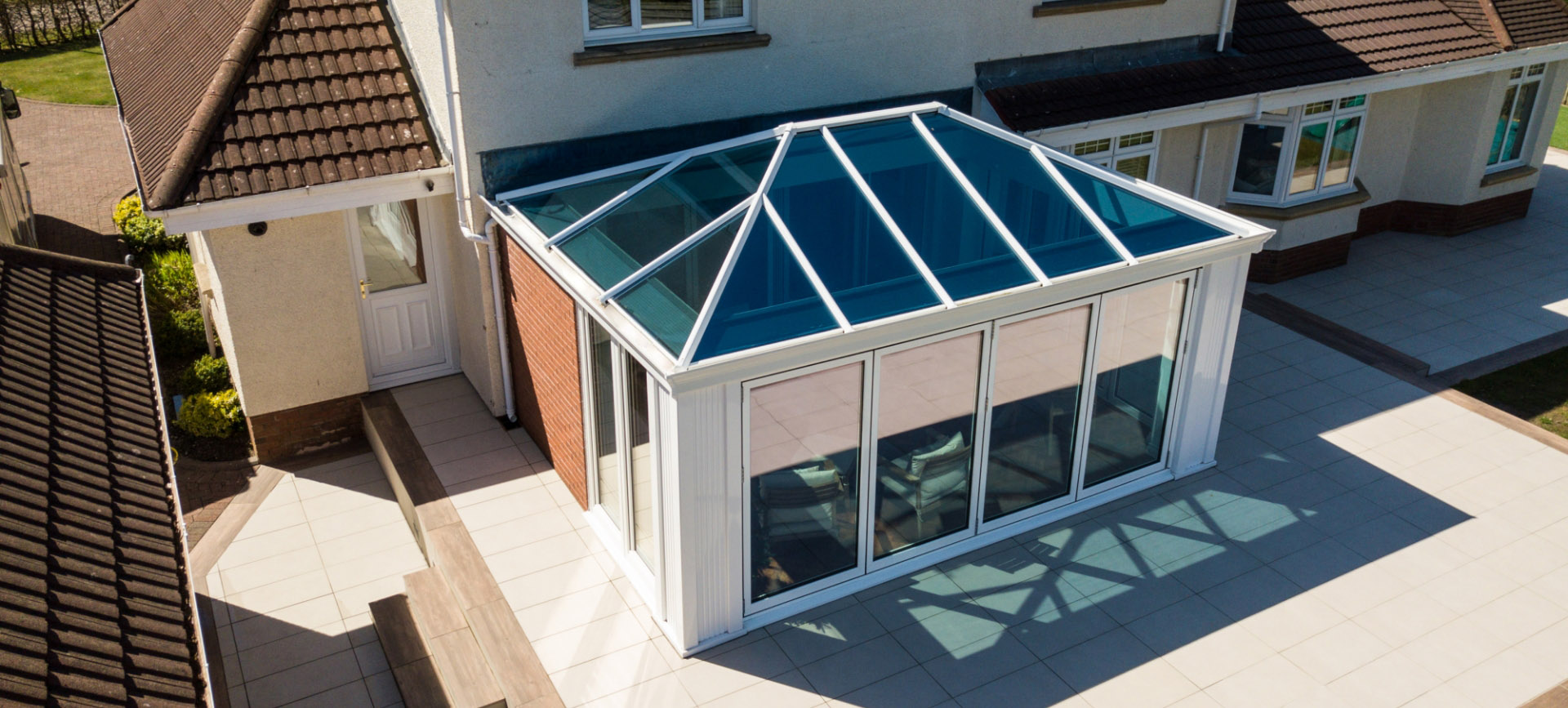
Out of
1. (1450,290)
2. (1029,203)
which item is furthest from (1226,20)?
(1029,203)

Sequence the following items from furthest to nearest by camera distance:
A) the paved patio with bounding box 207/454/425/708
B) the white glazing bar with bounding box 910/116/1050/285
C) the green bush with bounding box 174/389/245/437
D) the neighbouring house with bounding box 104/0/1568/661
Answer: the green bush with bounding box 174/389/245/437 → the paved patio with bounding box 207/454/425/708 → the white glazing bar with bounding box 910/116/1050/285 → the neighbouring house with bounding box 104/0/1568/661

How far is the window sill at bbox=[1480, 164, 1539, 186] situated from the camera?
17.9 meters

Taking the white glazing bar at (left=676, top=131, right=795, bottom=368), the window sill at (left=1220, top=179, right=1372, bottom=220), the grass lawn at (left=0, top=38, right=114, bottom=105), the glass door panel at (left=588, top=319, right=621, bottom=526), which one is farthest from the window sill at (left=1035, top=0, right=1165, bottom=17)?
the grass lawn at (left=0, top=38, right=114, bottom=105)

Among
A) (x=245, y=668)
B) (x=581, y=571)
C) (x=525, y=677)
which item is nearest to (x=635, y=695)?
(x=525, y=677)

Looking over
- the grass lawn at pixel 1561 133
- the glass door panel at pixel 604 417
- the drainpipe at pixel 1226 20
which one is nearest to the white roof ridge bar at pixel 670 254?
the glass door panel at pixel 604 417

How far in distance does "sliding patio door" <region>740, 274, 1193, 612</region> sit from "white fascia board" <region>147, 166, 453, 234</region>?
14.5ft

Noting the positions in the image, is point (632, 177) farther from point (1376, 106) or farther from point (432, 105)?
point (1376, 106)

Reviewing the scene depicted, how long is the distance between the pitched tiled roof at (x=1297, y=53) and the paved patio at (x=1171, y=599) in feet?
14.0

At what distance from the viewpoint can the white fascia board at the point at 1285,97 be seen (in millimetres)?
13023

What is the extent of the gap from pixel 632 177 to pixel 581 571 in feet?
11.7

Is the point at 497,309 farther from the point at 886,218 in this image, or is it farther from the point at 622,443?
the point at 886,218

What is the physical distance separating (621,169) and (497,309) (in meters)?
2.11

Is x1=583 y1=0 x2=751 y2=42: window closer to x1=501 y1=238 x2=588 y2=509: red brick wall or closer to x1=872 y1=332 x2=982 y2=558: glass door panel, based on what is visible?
x1=501 y1=238 x2=588 y2=509: red brick wall

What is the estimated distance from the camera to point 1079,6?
510 inches
